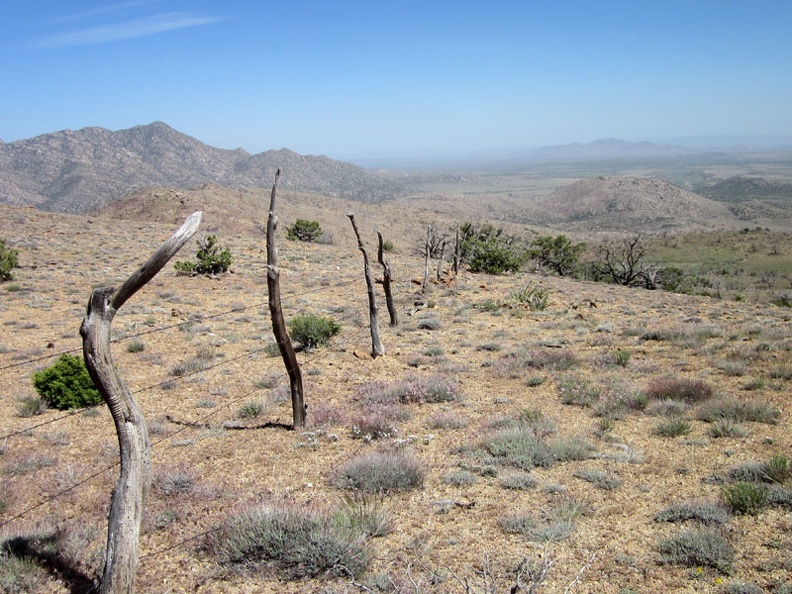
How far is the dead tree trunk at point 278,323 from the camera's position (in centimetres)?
789

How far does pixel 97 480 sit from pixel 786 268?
58.4 meters

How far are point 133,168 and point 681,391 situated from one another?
144 m

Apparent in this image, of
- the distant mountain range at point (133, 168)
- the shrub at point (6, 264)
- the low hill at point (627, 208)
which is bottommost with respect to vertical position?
the low hill at point (627, 208)

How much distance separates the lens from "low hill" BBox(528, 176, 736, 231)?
354ft

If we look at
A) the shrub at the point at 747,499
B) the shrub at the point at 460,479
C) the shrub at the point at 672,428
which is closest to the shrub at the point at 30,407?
the shrub at the point at 460,479

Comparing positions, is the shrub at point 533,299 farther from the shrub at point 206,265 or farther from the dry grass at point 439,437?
the shrub at point 206,265

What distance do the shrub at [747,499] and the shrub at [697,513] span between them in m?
0.14

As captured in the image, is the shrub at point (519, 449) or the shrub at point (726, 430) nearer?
the shrub at point (519, 449)

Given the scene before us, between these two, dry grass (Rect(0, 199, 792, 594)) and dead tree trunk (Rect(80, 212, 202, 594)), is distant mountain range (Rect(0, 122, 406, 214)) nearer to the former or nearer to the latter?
dry grass (Rect(0, 199, 792, 594))

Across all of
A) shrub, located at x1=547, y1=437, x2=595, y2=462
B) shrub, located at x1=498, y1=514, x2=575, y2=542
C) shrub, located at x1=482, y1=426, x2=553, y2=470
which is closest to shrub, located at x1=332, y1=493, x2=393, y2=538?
shrub, located at x1=498, y1=514, x2=575, y2=542

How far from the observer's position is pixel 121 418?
4441 mm

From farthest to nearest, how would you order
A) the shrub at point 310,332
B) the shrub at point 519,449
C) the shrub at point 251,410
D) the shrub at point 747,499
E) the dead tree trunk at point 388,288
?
the dead tree trunk at point 388,288 < the shrub at point 310,332 < the shrub at point 251,410 < the shrub at point 519,449 < the shrub at point 747,499

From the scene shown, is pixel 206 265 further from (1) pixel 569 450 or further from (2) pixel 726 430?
(2) pixel 726 430

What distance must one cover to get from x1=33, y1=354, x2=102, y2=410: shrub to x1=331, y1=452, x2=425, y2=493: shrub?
6.21m
